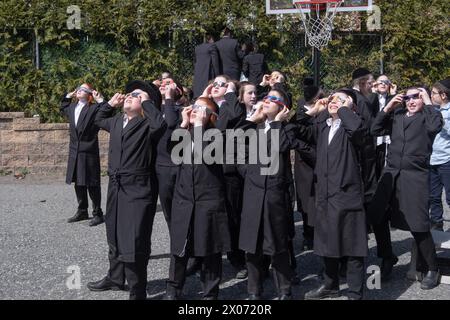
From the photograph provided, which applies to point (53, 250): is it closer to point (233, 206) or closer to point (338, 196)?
point (233, 206)

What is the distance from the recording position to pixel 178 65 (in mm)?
13008

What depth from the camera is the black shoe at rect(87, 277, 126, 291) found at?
6234mm

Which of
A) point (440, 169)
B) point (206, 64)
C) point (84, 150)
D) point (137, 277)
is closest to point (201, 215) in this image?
point (137, 277)

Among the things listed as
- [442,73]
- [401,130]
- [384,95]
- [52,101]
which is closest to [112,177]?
[401,130]

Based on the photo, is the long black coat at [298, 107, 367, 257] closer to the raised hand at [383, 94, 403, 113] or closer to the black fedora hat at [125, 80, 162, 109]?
the raised hand at [383, 94, 403, 113]

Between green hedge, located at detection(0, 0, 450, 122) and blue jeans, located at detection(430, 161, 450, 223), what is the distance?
4919mm

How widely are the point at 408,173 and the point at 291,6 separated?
18.9 feet

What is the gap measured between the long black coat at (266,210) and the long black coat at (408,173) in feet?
3.62

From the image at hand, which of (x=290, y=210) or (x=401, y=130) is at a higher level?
(x=401, y=130)

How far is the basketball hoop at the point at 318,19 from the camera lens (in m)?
11.1

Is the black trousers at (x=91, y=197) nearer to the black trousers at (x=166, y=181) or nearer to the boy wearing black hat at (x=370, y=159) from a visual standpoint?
the black trousers at (x=166, y=181)

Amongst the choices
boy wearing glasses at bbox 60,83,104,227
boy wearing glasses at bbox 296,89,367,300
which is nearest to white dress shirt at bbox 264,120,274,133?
boy wearing glasses at bbox 296,89,367,300

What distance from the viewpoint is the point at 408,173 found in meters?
6.38
